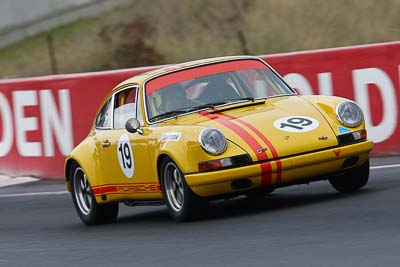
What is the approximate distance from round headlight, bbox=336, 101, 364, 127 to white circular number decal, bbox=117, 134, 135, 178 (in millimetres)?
1743

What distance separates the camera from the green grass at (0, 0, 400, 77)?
2303 centimetres

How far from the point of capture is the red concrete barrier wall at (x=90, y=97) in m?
12.8

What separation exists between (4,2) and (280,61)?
14.5 meters

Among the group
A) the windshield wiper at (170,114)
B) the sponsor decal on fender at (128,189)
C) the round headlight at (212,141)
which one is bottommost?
the sponsor decal on fender at (128,189)

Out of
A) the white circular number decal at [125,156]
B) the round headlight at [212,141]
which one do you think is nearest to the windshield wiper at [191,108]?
the white circular number decal at [125,156]

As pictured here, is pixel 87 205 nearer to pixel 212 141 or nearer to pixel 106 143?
pixel 106 143

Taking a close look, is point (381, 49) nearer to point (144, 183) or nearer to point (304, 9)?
point (144, 183)

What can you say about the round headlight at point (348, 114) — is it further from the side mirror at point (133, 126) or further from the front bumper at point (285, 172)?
the side mirror at point (133, 126)

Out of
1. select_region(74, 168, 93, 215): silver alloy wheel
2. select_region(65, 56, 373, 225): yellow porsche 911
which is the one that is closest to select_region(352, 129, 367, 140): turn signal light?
select_region(65, 56, 373, 225): yellow porsche 911

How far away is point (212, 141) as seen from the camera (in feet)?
27.8

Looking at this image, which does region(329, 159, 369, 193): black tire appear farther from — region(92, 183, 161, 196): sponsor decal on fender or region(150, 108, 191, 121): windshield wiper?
region(92, 183, 161, 196): sponsor decal on fender

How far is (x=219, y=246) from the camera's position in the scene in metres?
7.33

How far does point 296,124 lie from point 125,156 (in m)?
1.58

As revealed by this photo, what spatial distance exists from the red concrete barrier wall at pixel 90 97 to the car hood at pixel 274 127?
3851 mm
